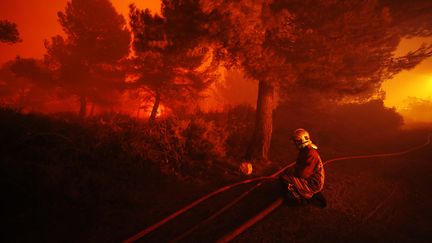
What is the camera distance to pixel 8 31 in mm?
10273

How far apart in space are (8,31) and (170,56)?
7.21 m

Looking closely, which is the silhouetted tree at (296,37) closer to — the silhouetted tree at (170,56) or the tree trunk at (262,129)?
the tree trunk at (262,129)

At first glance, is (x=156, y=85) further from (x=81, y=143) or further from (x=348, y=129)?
(x=348, y=129)

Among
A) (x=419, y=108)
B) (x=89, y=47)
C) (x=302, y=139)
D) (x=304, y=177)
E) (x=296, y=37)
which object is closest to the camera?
(x=304, y=177)

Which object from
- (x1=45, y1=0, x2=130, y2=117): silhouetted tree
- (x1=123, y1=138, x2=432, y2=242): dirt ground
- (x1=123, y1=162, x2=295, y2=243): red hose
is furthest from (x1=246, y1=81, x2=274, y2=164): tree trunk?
(x1=45, y1=0, x2=130, y2=117): silhouetted tree

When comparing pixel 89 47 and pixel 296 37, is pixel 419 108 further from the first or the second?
pixel 89 47

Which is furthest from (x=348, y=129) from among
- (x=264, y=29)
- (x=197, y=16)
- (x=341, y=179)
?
(x=197, y=16)

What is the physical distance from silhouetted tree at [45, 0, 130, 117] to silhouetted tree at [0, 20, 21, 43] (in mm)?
9754

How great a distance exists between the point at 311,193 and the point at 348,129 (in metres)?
14.9

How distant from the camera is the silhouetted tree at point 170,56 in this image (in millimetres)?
8234

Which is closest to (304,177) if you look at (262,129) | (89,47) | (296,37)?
(262,129)

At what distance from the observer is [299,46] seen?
344 inches

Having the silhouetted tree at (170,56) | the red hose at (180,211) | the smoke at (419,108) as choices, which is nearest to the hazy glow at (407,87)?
the smoke at (419,108)

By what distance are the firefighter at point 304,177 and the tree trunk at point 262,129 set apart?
3941 mm
